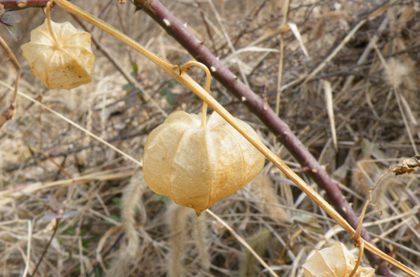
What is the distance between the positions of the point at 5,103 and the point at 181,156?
229cm

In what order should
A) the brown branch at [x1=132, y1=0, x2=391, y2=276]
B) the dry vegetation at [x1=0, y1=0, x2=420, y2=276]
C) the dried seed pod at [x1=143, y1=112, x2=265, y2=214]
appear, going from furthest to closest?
the dry vegetation at [x1=0, y1=0, x2=420, y2=276] → the brown branch at [x1=132, y1=0, x2=391, y2=276] → the dried seed pod at [x1=143, y1=112, x2=265, y2=214]

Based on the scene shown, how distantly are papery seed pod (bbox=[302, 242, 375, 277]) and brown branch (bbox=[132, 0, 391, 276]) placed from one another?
0.26m

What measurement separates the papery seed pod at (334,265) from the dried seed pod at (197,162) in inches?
5.1

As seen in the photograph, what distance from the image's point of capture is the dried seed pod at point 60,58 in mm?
541

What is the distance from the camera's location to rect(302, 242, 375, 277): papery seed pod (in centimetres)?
50

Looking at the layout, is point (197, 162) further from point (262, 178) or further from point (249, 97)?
point (262, 178)

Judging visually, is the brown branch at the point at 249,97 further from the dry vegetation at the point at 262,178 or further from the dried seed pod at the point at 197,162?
the dry vegetation at the point at 262,178

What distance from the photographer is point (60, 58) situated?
546 mm

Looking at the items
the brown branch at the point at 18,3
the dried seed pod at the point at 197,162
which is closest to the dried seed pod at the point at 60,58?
the brown branch at the point at 18,3

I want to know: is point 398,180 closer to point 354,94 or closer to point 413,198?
point 413,198

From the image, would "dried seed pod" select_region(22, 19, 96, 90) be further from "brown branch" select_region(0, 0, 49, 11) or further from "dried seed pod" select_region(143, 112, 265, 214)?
"dried seed pod" select_region(143, 112, 265, 214)

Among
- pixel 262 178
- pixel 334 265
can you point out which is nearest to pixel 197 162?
pixel 334 265

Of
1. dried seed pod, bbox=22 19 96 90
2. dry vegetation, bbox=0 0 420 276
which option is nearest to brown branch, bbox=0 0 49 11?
dried seed pod, bbox=22 19 96 90

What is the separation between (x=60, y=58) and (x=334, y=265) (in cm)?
43
